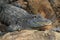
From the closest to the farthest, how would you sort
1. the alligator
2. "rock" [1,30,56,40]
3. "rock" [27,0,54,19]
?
"rock" [1,30,56,40] < the alligator < "rock" [27,0,54,19]

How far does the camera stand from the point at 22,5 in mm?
3090

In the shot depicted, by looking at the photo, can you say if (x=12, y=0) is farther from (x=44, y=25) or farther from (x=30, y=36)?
(x=30, y=36)

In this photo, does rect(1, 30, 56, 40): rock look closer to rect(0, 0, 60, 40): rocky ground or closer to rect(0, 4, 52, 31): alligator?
rect(0, 0, 60, 40): rocky ground

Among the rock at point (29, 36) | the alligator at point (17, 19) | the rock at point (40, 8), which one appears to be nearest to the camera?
the rock at point (29, 36)

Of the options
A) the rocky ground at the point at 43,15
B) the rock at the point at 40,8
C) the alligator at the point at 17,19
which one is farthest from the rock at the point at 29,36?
the rock at the point at 40,8

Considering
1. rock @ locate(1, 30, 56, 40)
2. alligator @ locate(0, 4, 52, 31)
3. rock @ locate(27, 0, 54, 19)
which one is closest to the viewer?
rock @ locate(1, 30, 56, 40)

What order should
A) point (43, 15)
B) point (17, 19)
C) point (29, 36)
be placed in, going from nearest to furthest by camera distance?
point (29, 36)
point (17, 19)
point (43, 15)

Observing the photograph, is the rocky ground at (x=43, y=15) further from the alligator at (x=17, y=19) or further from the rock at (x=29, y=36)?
the alligator at (x=17, y=19)

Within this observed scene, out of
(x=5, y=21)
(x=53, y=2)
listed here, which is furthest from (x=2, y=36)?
(x=53, y=2)

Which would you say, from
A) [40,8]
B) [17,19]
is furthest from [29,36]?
[40,8]

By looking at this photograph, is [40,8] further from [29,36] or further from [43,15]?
[29,36]

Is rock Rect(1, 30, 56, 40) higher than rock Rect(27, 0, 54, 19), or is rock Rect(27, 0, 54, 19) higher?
rock Rect(27, 0, 54, 19)

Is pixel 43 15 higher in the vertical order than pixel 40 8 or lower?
lower

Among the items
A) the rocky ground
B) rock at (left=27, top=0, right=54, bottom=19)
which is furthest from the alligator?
rock at (left=27, top=0, right=54, bottom=19)
